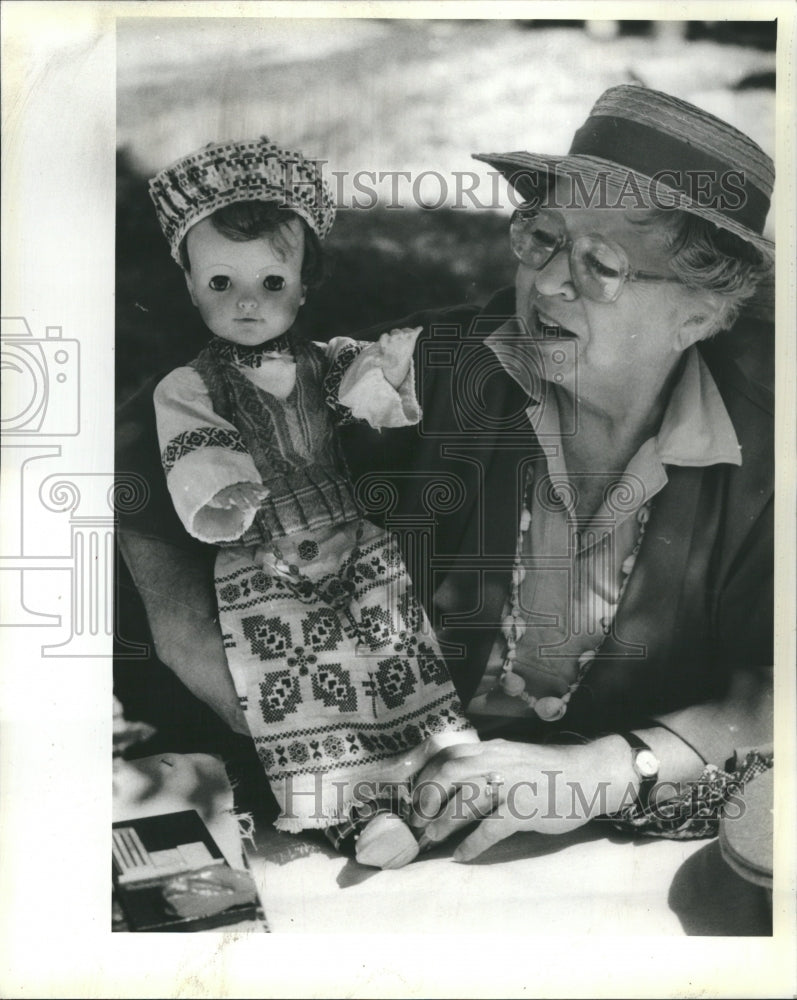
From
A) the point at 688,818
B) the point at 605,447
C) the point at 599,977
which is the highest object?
the point at 605,447

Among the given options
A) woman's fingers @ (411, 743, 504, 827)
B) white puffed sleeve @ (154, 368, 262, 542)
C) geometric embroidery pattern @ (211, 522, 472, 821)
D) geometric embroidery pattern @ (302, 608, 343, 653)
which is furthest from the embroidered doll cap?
woman's fingers @ (411, 743, 504, 827)

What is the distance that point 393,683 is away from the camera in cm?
232

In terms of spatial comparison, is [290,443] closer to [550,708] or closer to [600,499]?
[600,499]

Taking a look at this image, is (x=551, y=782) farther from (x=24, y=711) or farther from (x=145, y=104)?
(x=145, y=104)

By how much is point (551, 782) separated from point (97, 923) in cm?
97

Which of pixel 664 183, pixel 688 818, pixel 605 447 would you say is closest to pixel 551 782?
pixel 688 818

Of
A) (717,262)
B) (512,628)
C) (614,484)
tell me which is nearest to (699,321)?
(717,262)

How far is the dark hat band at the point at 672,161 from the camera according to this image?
7.65 ft

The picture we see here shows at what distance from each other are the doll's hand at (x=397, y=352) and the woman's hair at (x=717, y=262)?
55cm

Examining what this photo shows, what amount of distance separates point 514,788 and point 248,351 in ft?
3.40

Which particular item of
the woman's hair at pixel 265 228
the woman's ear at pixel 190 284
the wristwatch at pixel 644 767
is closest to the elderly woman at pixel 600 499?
the wristwatch at pixel 644 767

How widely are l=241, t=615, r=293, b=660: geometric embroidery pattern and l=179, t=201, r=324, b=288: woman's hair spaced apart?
686mm

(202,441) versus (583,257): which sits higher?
(583,257)

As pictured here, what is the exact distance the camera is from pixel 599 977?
2336mm
